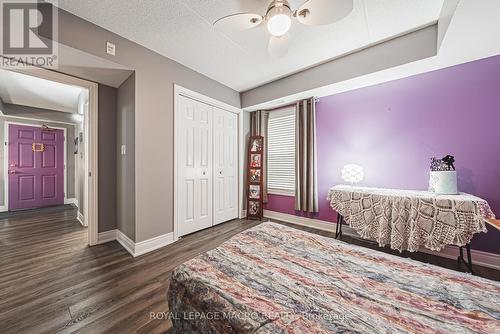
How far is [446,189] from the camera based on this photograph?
200cm

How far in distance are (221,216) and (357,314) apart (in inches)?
115

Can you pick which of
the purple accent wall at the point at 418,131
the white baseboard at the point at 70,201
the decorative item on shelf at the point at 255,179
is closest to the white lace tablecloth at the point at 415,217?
the purple accent wall at the point at 418,131

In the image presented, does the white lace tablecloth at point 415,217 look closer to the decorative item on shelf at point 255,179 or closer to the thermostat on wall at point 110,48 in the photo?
the decorative item on shelf at point 255,179

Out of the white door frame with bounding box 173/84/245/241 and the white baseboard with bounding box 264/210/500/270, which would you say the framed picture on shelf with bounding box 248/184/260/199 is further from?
the white baseboard with bounding box 264/210/500/270

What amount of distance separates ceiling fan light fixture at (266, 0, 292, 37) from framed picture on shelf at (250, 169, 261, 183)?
2.58 meters

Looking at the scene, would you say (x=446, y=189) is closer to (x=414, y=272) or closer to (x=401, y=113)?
(x=401, y=113)

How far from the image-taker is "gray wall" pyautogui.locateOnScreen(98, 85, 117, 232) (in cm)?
264

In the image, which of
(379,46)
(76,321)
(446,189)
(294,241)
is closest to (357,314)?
(294,241)

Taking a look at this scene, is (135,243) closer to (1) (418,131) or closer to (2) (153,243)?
(2) (153,243)

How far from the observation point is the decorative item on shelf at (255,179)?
12.3 feet

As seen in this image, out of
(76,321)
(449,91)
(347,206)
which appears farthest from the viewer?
(347,206)

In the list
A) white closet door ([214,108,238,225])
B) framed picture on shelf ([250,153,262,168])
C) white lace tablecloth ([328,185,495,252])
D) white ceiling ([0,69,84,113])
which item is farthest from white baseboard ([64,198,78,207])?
white lace tablecloth ([328,185,495,252])
